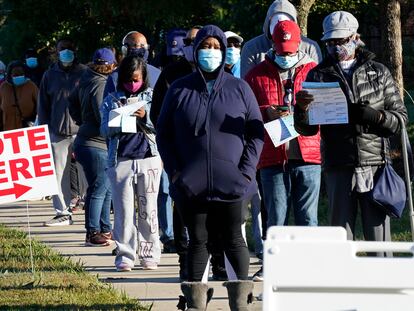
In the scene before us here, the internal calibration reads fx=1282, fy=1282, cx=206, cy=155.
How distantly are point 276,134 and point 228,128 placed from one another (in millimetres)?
1077

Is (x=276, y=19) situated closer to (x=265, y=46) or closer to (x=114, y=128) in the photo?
(x=265, y=46)

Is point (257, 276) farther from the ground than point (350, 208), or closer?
closer

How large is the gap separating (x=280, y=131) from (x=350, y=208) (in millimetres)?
1044

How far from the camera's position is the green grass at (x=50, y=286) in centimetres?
920

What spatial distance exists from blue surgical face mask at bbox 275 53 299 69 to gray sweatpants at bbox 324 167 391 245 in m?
1.26

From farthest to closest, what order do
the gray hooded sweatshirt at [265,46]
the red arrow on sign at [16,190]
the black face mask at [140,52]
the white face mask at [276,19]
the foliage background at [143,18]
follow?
the foliage background at [143,18] → the black face mask at [140,52] → the red arrow on sign at [16,190] → the gray hooded sweatshirt at [265,46] → the white face mask at [276,19]

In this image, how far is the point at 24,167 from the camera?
10273 millimetres

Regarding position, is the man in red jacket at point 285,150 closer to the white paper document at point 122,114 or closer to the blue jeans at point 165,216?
Answer: the white paper document at point 122,114

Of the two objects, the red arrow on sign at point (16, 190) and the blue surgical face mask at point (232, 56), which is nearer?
the red arrow on sign at point (16, 190)

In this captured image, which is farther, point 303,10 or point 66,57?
point 66,57

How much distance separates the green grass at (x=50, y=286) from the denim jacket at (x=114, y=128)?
42.8 inches

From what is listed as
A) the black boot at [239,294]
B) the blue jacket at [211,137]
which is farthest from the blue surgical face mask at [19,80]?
the black boot at [239,294]

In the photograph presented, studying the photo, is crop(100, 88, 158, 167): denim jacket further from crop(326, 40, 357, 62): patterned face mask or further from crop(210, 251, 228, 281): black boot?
crop(326, 40, 357, 62): patterned face mask

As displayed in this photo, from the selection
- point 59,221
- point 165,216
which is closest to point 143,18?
point 59,221
